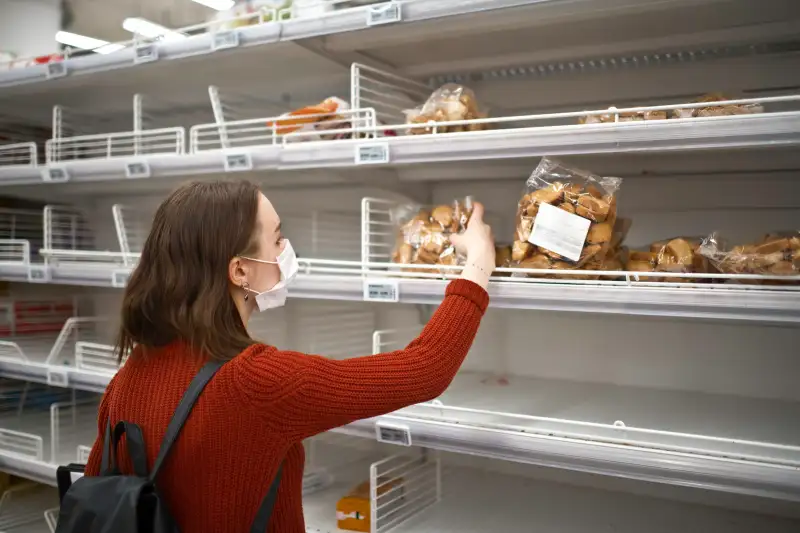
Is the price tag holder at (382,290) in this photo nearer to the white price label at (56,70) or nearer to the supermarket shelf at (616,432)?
the supermarket shelf at (616,432)

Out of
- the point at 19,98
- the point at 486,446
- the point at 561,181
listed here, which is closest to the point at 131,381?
the point at 486,446

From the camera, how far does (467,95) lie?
1.92 metres

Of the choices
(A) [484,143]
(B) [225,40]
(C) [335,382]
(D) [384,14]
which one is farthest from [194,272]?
(B) [225,40]

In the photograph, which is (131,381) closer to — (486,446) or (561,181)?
(486,446)

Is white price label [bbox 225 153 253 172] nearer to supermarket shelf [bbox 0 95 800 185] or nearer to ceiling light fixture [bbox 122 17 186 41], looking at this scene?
supermarket shelf [bbox 0 95 800 185]

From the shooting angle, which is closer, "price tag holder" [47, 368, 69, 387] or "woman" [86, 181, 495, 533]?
"woman" [86, 181, 495, 533]

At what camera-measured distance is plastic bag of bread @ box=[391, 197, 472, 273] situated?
6.12 ft

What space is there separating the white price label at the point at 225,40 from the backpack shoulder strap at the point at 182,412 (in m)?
1.13

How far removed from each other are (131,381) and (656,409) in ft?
4.32

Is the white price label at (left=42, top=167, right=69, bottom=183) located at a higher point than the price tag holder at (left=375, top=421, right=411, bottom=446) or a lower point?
higher

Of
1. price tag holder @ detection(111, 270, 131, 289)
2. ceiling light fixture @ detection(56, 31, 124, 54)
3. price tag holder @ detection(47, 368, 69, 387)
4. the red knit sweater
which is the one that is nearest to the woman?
the red knit sweater

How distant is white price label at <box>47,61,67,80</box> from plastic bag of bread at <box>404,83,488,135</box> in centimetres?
129

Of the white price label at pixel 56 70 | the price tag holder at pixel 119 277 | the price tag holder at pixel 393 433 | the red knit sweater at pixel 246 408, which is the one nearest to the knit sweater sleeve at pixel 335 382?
the red knit sweater at pixel 246 408

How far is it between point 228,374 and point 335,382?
0.19 m
